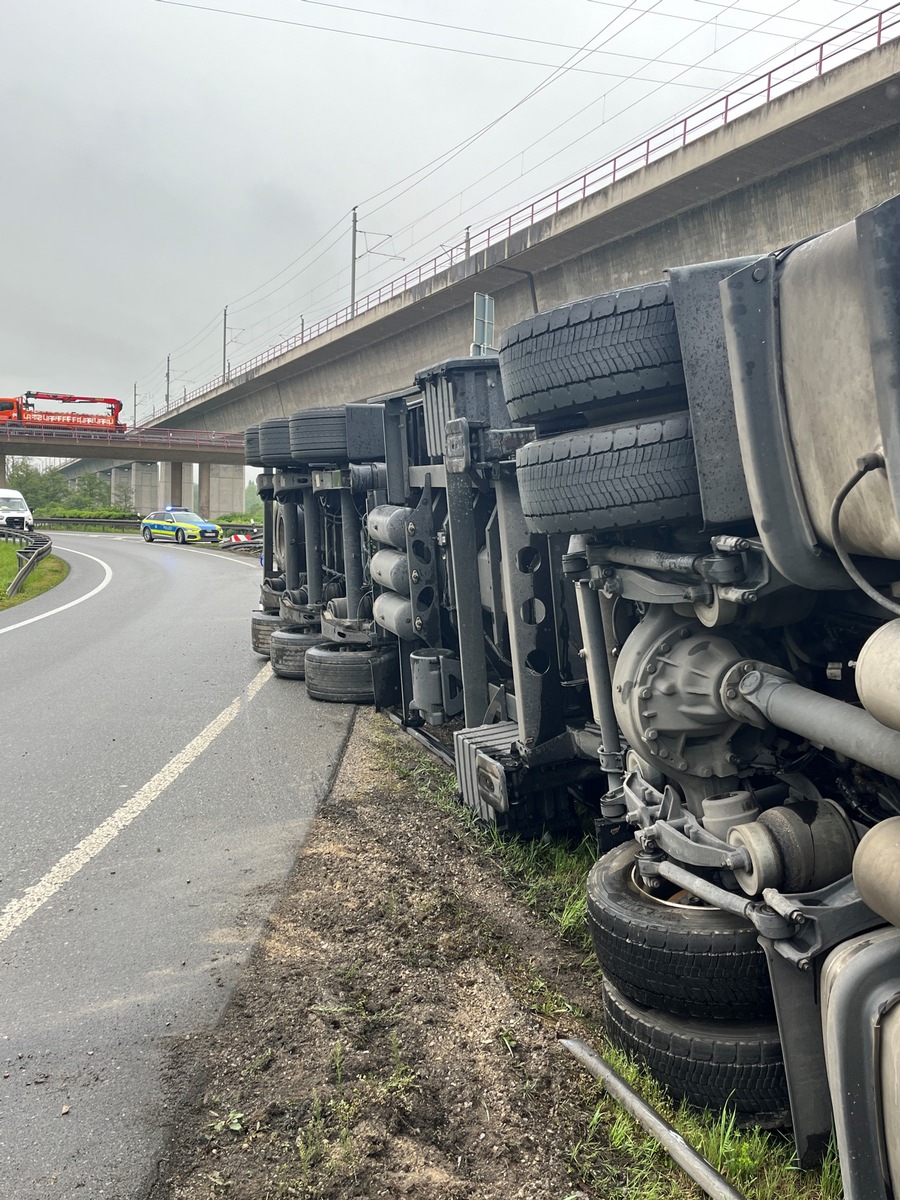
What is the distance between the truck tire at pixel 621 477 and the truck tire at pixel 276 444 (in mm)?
6205

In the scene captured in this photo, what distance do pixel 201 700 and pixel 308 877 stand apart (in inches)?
173

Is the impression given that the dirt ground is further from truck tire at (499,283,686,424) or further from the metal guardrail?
the metal guardrail

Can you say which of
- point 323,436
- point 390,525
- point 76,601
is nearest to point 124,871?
point 390,525

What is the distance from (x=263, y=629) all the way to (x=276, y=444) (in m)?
2.44

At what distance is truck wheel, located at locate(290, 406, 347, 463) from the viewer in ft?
26.7

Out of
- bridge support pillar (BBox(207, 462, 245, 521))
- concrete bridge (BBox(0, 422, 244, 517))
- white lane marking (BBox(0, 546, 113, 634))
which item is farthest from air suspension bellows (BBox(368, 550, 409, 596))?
bridge support pillar (BBox(207, 462, 245, 521))

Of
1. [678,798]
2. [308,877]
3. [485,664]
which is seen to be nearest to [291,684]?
[485,664]

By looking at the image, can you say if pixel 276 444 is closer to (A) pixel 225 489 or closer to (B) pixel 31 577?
(B) pixel 31 577

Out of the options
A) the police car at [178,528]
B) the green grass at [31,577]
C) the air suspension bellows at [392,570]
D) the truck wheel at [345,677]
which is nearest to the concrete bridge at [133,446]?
the police car at [178,528]

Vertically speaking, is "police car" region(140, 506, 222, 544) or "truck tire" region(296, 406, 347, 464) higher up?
"police car" region(140, 506, 222, 544)

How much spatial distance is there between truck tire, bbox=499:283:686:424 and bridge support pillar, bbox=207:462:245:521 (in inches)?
2460

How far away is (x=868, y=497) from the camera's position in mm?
1928

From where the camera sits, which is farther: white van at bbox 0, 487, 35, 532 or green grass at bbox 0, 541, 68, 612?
white van at bbox 0, 487, 35, 532

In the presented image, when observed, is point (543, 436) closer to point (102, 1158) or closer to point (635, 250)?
point (102, 1158)
